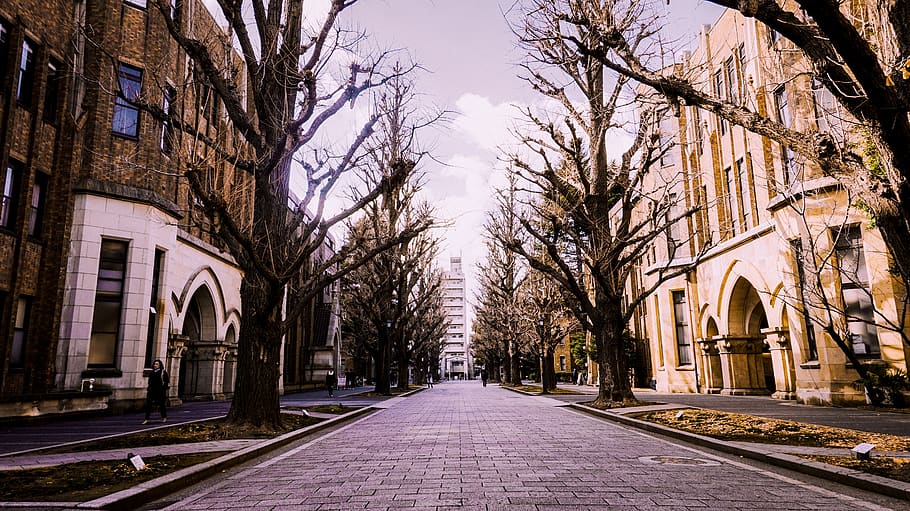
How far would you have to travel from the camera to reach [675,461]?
7.71m

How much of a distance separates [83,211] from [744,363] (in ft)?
88.3

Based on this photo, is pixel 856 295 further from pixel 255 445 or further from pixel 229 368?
pixel 229 368

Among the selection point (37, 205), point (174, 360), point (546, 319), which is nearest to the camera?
point (37, 205)

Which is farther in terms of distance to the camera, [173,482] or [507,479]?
[507,479]

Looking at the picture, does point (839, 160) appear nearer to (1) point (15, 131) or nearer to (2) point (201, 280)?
(1) point (15, 131)

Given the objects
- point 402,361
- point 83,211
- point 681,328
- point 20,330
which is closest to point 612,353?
point 681,328

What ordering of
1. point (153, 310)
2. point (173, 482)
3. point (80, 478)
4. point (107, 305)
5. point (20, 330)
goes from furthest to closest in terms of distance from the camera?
point (153, 310) < point (107, 305) < point (20, 330) < point (80, 478) < point (173, 482)

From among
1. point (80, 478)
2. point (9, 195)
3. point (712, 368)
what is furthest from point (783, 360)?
point (9, 195)

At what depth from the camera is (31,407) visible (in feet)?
48.2

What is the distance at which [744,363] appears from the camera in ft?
85.9

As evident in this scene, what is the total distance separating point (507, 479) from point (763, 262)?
20114 millimetres

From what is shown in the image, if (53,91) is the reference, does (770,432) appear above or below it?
below

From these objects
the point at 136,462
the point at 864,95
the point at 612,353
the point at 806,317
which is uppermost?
the point at 864,95

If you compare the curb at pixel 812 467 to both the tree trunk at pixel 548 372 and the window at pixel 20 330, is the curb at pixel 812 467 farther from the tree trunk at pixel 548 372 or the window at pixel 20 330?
the tree trunk at pixel 548 372
